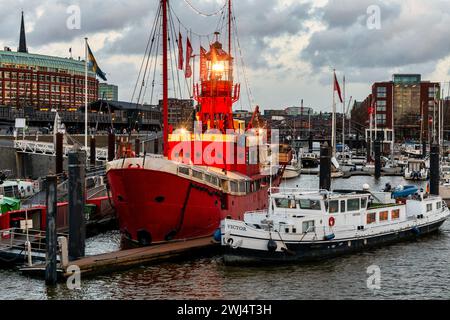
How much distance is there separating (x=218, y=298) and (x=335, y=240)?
30.6 ft

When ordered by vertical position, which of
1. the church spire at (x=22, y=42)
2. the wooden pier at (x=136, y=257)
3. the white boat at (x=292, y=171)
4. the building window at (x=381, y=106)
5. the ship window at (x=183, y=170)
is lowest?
the wooden pier at (x=136, y=257)

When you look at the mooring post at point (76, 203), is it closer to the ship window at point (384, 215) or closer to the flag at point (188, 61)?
the flag at point (188, 61)

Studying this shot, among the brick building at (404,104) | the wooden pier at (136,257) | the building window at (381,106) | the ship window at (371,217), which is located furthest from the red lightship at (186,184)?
the building window at (381,106)

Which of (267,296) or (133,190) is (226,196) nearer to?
(133,190)

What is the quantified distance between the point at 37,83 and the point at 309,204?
158 metres

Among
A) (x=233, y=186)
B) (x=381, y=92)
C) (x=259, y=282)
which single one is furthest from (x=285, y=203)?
(x=381, y=92)

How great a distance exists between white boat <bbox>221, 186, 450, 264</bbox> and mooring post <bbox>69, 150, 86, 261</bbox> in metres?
6.82

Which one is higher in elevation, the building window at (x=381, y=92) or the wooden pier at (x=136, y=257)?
the building window at (x=381, y=92)

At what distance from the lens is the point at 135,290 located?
89.6 feet

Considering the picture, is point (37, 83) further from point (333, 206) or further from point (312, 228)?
point (312, 228)

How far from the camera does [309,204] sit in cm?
3384

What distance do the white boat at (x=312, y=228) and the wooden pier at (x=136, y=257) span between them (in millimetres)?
2249

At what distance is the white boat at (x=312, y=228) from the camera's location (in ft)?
102
